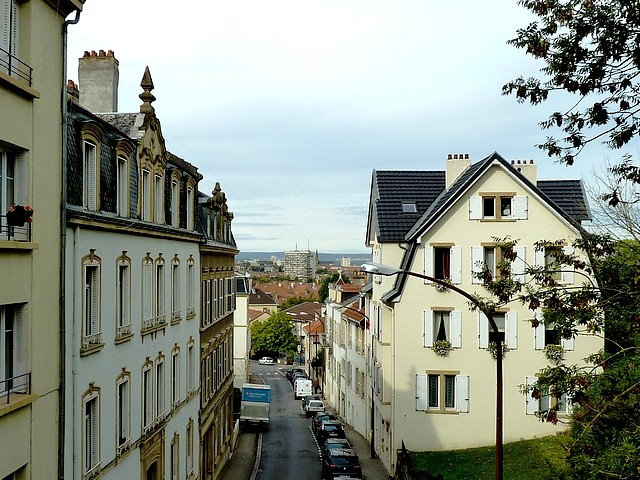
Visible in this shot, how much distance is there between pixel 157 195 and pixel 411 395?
1390 cm

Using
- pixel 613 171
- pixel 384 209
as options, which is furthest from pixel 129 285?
pixel 384 209

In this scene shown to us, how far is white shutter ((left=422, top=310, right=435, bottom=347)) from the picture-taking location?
28.3 metres

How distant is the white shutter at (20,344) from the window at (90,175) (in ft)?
11.8

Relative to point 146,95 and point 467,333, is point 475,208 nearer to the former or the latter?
point 467,333

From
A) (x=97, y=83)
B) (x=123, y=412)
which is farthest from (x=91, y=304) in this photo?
(x=97, y=83)

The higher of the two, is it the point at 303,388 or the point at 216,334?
the point at 216,334

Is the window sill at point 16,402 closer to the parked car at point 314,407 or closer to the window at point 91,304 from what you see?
the window at point 91,304

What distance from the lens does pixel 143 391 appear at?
18438 mm

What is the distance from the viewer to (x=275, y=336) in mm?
102438

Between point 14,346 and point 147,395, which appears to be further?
point 147,395

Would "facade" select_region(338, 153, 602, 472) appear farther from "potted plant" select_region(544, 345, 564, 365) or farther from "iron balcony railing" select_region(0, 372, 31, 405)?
"iron balcony railing" select_region(0, 372, 31, 405)

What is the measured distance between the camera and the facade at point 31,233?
10281 millimetres

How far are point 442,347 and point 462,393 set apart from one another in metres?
2.04

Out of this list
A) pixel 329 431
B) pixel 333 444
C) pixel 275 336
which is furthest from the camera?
pixel 275 336
